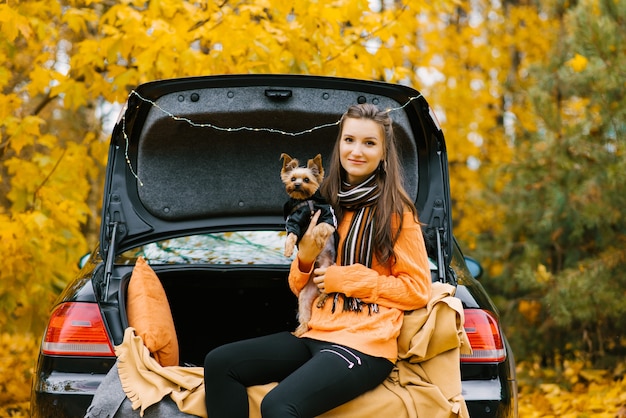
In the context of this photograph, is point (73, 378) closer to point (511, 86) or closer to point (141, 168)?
point (141, 168)

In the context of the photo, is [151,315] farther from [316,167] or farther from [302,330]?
[316,167]

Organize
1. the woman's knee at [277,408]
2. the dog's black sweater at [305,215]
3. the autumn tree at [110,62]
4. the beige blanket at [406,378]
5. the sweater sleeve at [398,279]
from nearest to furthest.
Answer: the woman's knee at [277,408], the beige blanket at [406,378], the sweater sleeve at [398,279], the dog's black sweater at [305,215], the autumn tree at [110,62]

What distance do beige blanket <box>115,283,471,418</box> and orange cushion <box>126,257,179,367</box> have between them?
0.26 meters

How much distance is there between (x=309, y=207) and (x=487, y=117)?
896 centimetres

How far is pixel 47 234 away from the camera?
17.0 ft

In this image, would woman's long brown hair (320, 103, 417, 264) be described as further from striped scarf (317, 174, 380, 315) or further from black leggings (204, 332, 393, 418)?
black leggings (204, 332, 393, 418)

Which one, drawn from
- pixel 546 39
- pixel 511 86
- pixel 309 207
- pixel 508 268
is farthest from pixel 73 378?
pixel 546 39

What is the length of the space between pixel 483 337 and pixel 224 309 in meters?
1.92

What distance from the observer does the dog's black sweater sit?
121 inches

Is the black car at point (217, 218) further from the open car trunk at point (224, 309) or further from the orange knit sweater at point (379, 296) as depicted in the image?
the orange knit sweater at point (379, 296)

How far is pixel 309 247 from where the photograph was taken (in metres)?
3.07

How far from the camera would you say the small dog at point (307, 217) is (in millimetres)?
3035

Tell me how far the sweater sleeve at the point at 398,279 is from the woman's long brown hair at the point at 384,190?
0.16ft

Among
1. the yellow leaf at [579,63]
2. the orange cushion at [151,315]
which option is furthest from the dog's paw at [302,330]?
the yellow leaf at [579,63]
